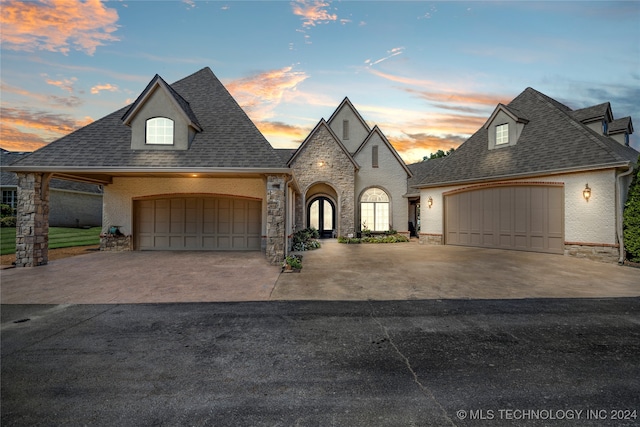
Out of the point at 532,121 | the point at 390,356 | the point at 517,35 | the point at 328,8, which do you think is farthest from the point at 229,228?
the point at 532,121

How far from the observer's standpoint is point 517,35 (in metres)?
11.0

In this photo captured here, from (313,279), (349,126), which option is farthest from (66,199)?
(313,279)

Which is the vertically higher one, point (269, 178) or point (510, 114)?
point (510, 114)

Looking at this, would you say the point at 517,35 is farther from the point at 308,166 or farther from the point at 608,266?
the point at 308,166

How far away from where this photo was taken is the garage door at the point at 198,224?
537 inches

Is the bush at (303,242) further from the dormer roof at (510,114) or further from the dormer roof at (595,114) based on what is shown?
the dormer roof at (595,114)

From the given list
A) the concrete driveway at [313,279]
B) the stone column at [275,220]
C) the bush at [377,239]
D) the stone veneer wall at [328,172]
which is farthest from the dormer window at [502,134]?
the stone column at [275,220]

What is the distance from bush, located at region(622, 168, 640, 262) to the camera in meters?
9.96

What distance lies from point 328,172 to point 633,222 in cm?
1364

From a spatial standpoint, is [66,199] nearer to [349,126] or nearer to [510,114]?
[349,126]

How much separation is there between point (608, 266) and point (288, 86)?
48.0ft

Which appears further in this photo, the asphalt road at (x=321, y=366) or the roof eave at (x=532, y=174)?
the roof eave at (x=532, y=174)

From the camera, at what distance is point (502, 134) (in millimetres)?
15172

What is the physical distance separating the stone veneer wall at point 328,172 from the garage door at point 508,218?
5.83m
